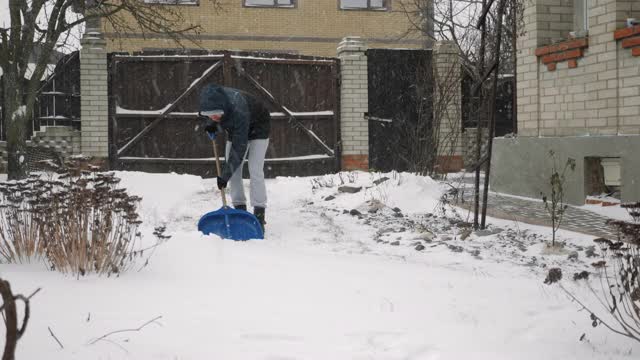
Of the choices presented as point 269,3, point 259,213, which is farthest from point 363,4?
point 259,213

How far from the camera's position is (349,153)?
38.4ft

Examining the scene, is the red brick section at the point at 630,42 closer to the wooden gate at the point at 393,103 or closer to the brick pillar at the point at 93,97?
the wooden gate at the point at 393,103

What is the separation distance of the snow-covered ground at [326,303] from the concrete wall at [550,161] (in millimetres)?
1395

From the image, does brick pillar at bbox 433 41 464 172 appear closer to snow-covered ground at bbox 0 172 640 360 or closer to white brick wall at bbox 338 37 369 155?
white brick wall at bbox 338 37 369 155

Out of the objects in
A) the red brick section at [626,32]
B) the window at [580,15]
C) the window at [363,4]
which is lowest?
the red brick section at [626,32]

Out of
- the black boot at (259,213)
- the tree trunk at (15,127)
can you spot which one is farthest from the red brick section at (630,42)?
the tree trunk at (15,127)

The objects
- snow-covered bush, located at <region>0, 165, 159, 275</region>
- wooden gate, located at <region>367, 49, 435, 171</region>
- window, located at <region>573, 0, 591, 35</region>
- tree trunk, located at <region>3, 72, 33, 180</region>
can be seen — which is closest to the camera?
snow-covered bush, located at <region>0, 165, 159, 275</region>

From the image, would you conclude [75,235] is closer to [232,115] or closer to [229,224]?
[229,224]

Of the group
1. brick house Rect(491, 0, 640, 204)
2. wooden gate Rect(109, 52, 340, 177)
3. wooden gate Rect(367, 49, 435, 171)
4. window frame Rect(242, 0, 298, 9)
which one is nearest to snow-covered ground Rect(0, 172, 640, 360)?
brick house Rect(491, 0, 640, 204)

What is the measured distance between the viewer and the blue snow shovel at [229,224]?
5.22 m

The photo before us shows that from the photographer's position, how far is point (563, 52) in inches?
279

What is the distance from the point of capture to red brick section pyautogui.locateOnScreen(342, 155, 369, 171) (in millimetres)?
11695

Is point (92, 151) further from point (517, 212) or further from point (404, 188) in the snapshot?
point (517, 212)

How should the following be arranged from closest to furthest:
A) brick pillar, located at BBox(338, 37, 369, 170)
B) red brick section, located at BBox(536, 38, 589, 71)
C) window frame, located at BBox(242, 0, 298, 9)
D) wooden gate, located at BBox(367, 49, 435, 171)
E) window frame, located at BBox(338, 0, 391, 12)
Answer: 1. red brick section, located at BBox(536, 38, 589, 71)
2. brick pillar, located at BBox(338, 37, 369, 170)
3. wooden gate, located at BBox(367, 49, 435, 171)
4. window frame, located at BBox(242, 0, 298, 9)
5. window frame, located at BBox(338, 0, 391, 12)
